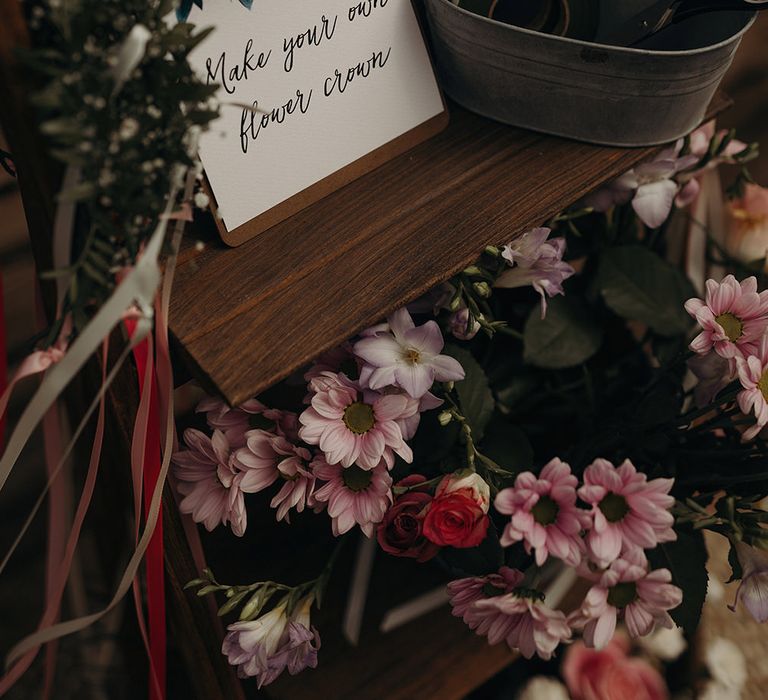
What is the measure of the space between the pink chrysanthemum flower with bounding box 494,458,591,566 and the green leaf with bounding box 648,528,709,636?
0.20 meters

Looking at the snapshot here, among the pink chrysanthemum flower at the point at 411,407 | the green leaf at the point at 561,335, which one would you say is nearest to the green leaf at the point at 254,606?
the pink chrysanthemum flower at the point at 411,407

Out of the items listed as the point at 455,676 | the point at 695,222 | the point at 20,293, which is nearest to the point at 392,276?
the point at 455,676

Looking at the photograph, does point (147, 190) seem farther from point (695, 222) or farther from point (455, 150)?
point (695, 222)

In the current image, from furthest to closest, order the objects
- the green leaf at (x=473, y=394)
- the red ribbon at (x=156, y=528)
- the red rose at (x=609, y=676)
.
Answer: the red rose at (x=609, y=676) < the green leaf at (x=473, y=394) < the red ribbon at (x=156, y=528)

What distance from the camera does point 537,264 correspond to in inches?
30.1

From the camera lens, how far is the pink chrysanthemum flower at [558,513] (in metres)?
0.66

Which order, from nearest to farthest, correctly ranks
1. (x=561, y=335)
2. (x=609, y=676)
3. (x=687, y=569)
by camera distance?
(x=687, y=569)
(x=561, y=335)
(x=609, y=676)

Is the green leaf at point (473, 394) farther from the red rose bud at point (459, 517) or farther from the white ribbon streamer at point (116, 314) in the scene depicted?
the white ribbon streamer at point (116, 314)

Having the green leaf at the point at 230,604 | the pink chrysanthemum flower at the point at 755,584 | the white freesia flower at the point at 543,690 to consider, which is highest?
the green leaf at the point at 230,604

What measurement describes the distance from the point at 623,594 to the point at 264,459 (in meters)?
0.36

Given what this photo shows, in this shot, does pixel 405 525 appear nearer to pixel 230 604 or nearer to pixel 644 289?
pixel 230 604

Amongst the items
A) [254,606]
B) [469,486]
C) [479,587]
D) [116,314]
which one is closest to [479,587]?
[479,587]

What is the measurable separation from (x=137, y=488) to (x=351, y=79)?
0.41 metres

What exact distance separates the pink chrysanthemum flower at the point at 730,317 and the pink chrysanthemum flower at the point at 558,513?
0.19 meters
